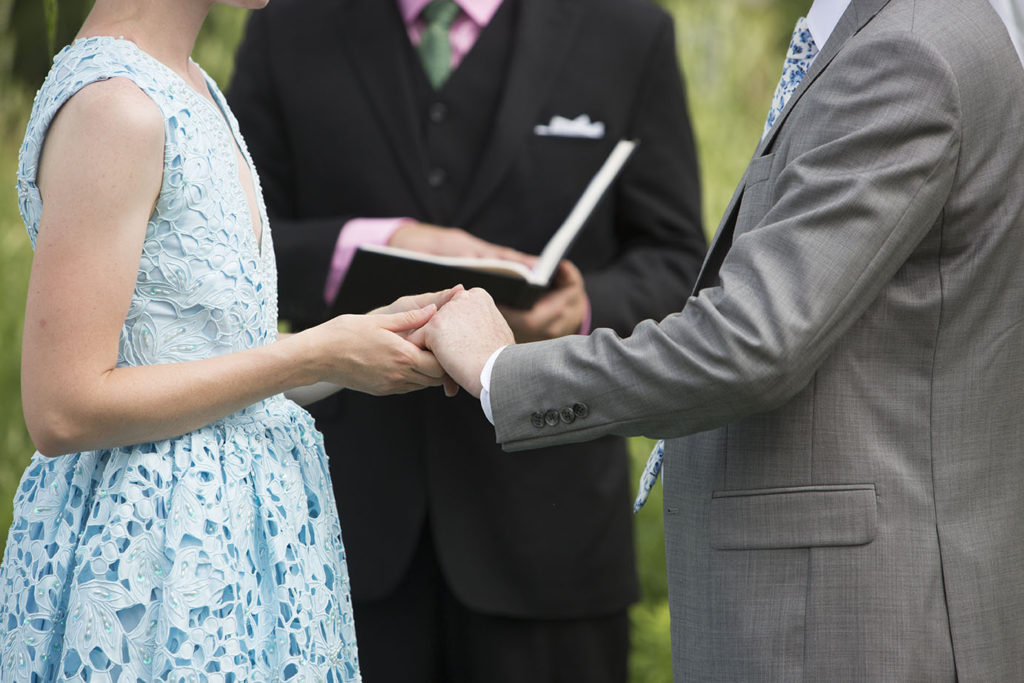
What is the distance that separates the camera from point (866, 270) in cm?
159

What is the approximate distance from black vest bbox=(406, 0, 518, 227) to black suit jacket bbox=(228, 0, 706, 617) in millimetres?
19

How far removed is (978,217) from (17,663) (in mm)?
1491

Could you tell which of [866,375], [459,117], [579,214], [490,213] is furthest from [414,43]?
[866,375]

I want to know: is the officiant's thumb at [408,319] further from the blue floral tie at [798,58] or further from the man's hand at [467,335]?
the blue floral tie at [798,58]

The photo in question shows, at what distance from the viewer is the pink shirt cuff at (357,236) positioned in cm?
260

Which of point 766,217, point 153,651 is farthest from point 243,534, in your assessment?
point 766,217

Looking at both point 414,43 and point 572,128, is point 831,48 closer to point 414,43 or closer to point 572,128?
point 572,128

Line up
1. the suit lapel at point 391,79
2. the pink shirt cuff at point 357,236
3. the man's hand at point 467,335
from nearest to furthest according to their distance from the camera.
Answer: the man's hand at point 467,335 < the pink shirt cuff at point 357,236 < the suit lapel at point 391,79

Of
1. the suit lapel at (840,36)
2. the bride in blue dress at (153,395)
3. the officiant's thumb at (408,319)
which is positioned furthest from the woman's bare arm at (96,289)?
the suit lapel at (840,36)

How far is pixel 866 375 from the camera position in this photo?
168 cm

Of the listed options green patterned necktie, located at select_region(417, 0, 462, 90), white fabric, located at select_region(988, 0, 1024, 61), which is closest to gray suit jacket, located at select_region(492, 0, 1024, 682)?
white fabric, located at select_region(988, 0, 1024, 61)

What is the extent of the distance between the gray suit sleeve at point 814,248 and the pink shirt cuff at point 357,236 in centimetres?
100

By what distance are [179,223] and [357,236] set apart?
0.97 m

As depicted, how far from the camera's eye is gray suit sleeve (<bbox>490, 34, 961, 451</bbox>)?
1.58 m
